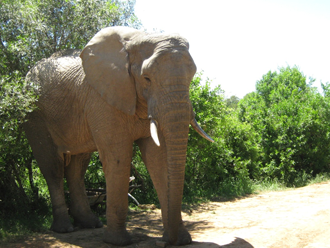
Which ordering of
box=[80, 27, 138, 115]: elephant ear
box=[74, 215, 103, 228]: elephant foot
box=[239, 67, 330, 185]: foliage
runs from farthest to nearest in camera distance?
1. box=[239, 67, 330, 185]: foliage
2. box=[74, 215, 103, 228]: elephant foot
3. box=[80, 27, 138, 115]: elephant ear

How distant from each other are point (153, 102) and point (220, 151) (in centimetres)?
652

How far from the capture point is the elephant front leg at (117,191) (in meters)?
5.55

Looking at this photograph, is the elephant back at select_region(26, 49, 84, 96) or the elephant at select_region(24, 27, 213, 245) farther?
the elephant back at select_region(26, 49, 84, 96)

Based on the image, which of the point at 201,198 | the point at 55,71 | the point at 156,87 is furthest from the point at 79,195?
the point at 201,198

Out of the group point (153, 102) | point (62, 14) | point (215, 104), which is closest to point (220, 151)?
point (215, 104)

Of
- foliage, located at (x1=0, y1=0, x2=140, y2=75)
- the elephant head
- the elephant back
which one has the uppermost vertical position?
foliage, located at (x1=0, y1=0, x2=140, y2=75)

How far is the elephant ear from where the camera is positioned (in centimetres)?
542

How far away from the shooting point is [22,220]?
6.72m

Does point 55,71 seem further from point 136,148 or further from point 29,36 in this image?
point 136,148

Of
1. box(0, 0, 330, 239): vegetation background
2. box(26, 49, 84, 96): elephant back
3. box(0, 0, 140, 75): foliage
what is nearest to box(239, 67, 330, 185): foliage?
box(0, 0, 330, 239): vegetation background

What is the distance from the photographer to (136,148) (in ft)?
31.5

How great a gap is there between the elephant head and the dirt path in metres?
0.76

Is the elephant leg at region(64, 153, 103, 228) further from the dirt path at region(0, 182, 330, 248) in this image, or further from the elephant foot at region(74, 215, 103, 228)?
the dirt path at region(0, 182, 330, 248)

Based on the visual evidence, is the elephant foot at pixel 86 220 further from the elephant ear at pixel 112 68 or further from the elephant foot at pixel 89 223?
the elephant ear at pixel 112 68
